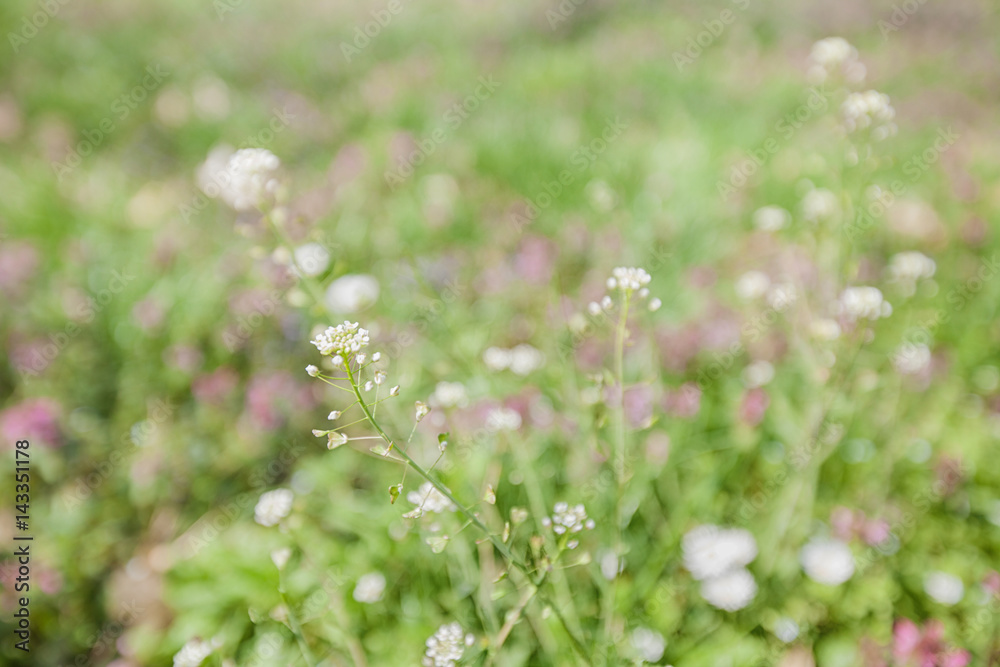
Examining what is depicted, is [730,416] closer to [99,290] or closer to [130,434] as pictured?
[130,434]

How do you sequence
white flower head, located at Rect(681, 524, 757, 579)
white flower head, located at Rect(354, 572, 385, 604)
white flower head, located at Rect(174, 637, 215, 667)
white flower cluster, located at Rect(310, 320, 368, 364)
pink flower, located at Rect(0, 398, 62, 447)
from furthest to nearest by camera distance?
pink flower, located at Rect(0, 398, 62, 447)
white flower head, located at Rect(681, 524, 757, 579)
white flower head, located at Rect(354, 572, 385, 604)
white flower head, located at Rect(174, 637, 215, 667)
white flower cluster, located at Rect(310, 320, 368, 364)

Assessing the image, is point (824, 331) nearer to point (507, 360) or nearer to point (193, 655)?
point (507, 360)

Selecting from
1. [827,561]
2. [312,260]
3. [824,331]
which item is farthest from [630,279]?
[827,561]

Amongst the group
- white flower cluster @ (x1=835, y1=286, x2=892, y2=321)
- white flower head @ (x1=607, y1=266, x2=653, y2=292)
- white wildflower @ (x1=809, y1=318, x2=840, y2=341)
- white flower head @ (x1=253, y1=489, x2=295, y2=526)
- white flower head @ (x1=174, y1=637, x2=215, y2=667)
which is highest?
white flower head @ (x1=607, y1=266, x2=653, y2=292)

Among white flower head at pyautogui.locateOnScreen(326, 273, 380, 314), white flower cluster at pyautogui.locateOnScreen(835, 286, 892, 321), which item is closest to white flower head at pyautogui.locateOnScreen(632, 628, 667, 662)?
white flower cluster at pyautogui.locateOnScreen(835, 286, 892, 321)

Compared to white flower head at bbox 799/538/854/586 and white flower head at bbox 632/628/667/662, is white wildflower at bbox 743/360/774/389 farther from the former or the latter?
white flower head at bbox 632/628/667/662

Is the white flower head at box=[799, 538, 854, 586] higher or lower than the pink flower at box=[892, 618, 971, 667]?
lower
